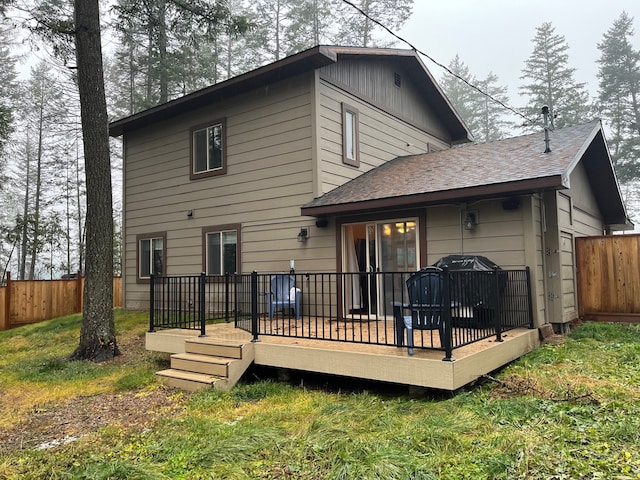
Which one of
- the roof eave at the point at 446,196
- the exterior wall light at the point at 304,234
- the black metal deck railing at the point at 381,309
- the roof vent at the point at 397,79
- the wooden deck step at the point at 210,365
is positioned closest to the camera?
the black metal deck railing at the point at 381,309

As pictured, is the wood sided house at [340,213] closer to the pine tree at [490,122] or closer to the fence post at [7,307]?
the fence post at [7,307]

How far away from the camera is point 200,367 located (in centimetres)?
559

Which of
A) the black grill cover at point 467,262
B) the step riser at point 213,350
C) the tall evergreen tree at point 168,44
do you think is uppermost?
the tall evergreen tree at point 168,44

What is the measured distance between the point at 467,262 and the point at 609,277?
3.33 meters

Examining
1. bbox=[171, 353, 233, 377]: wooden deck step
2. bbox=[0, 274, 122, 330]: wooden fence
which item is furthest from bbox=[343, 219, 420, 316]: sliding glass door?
bbox=[0, 274, 122, 330]: wooden fence

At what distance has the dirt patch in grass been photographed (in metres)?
3.90

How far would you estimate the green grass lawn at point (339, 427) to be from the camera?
9.60 feet

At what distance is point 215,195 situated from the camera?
9.79 meters

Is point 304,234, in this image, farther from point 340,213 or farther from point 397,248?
point 397,248

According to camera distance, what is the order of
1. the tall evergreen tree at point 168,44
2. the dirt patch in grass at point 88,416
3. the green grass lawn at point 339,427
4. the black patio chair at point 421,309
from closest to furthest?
the green grass lawn at point 339,427
the dirt patch in grass at point 88,416
the black patio chair at point 421,309
the tall evergreen tree at point 168,44

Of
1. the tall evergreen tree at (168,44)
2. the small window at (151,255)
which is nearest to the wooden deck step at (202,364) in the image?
the small window at (151,255)

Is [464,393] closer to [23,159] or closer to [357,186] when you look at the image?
[357,186]

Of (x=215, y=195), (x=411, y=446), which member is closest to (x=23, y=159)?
(x=215, y=195)

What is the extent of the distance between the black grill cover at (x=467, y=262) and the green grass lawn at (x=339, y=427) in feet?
4.32
